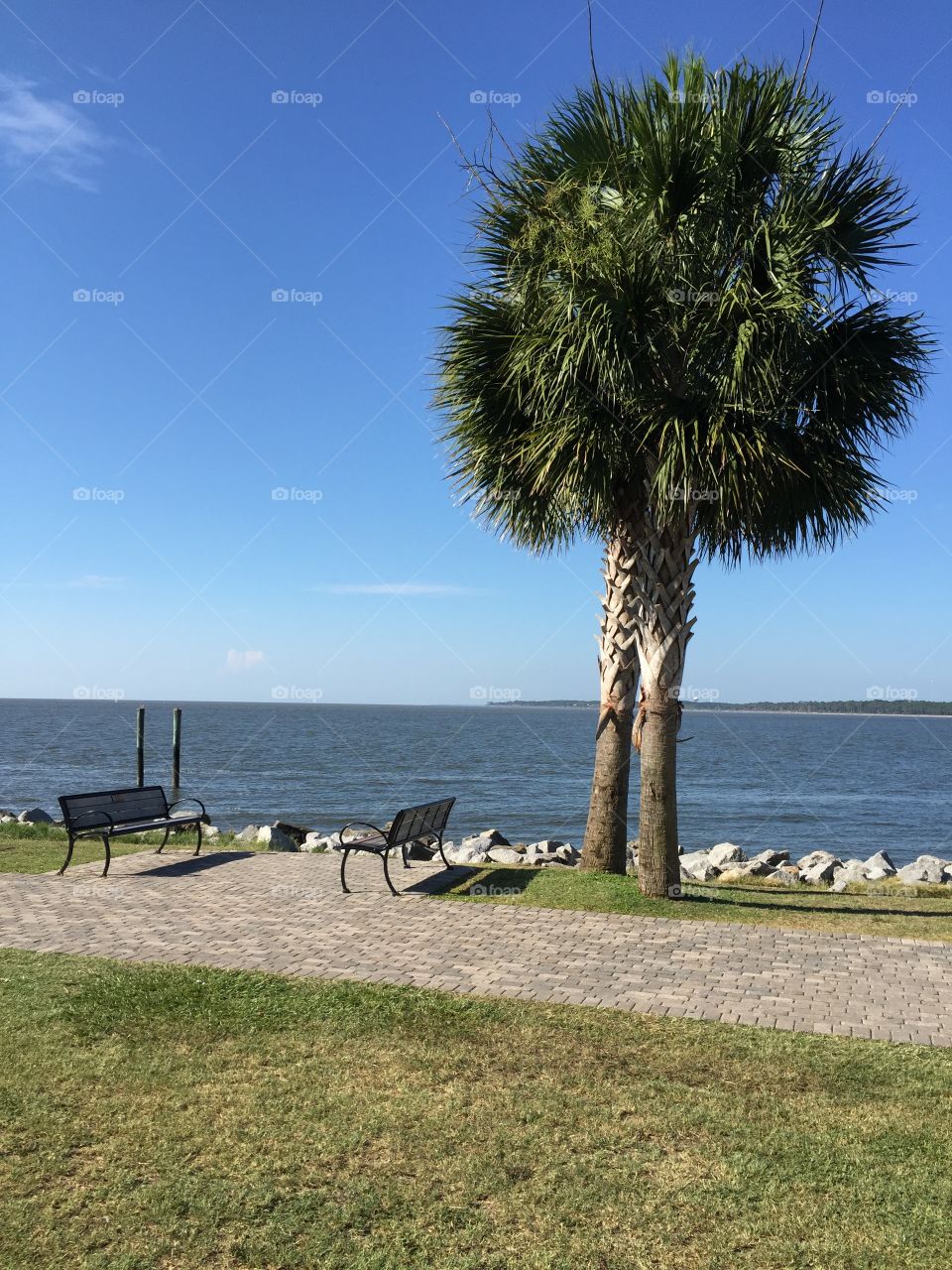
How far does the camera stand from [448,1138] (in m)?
4.57

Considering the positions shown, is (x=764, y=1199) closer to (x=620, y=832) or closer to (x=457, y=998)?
(x=457, y=998)

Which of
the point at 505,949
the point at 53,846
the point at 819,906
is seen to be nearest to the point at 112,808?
the point at 53,846

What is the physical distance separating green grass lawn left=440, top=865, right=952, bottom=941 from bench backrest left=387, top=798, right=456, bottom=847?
724 millimetres

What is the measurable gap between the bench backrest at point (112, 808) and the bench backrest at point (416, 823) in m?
3.40

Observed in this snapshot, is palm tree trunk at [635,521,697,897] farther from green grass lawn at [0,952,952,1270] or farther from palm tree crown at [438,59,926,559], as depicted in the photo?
green grass lawn at [0,952,952,1270]

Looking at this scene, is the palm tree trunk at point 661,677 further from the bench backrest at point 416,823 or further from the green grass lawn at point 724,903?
the bench backrest at point 416,823

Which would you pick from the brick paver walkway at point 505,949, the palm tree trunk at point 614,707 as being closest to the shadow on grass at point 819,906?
the palm tree trunk at point 614,707

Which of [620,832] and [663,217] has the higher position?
[663,217]

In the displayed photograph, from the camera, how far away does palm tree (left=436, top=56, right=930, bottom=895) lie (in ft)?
31.0

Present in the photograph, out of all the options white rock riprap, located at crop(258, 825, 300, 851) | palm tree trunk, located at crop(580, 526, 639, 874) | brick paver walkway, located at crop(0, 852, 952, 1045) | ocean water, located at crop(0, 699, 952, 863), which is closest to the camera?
brick paver walkway, located at crop(0, 852, 952, 1045)

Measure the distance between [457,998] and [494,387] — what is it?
6813 mm

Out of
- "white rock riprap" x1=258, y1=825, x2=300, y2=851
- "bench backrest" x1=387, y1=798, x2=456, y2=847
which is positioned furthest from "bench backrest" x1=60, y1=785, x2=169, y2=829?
"white rock riprap" x1=258, y1=825, x2=300, y2=851

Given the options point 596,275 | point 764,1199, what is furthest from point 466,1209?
point 596,275

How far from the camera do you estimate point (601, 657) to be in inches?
479
